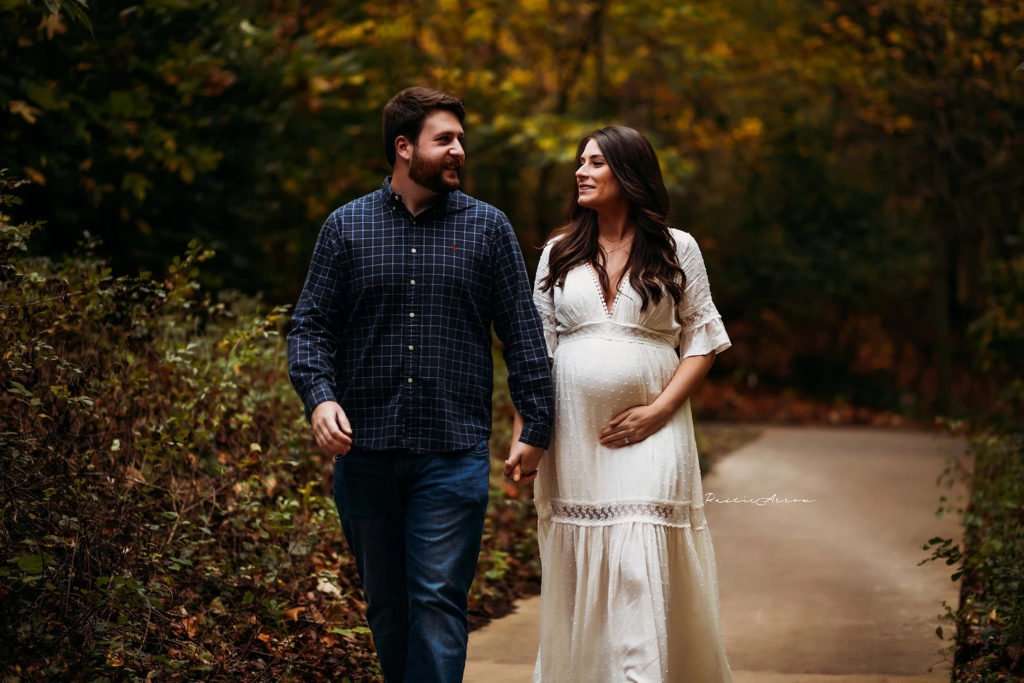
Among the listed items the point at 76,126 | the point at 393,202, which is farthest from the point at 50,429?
the point at 76,126

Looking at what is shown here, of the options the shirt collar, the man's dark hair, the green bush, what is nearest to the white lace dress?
the shirt collar

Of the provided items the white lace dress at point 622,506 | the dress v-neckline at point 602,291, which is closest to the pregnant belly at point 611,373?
the white lace dress at point 622,506

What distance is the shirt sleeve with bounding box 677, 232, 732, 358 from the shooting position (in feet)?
15.4

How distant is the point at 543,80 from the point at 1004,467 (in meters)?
10.9

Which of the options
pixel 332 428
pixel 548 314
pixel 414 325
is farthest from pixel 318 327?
pixel 548 314

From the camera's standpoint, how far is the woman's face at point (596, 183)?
4.67 meters

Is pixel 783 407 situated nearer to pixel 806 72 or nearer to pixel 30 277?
pixel 806 72

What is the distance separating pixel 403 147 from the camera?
426 centimetres

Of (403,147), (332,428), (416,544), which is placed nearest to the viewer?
(332,428)

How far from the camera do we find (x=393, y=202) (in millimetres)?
4270

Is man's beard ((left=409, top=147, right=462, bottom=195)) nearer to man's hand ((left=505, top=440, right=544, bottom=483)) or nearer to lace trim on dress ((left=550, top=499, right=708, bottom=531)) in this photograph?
man's hand ((left=505, top=440, right=544, bottom=483))

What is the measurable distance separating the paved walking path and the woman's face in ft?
6.92

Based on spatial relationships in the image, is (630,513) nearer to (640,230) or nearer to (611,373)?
(611,373)

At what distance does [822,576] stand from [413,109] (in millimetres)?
4666
